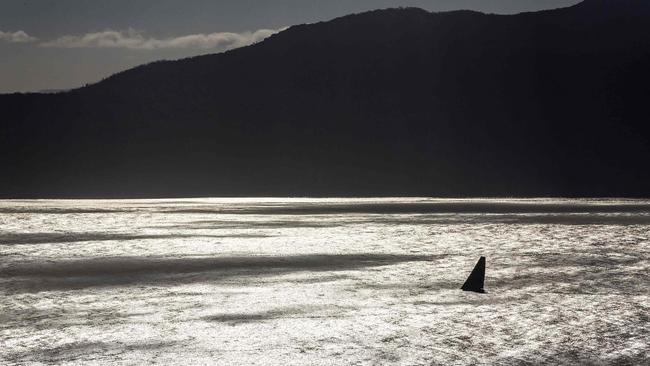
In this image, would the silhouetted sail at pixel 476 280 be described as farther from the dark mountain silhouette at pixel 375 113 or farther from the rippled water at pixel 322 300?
the dark mountain silhouette at pixel 375 113

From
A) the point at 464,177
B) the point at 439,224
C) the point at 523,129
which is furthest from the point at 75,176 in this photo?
the point at 439,224

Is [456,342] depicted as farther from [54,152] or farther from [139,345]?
[54,152]

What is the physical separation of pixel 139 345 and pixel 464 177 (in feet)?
383

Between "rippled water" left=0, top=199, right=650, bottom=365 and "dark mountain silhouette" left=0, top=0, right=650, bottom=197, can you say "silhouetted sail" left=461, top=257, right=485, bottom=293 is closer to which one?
"rippled water" left=0, top=199, right=650, bottom=365

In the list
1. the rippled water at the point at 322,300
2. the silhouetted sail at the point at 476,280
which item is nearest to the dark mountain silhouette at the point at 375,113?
the rippled water at the point at 322,300

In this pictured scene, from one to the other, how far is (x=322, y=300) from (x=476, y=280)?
2826mm

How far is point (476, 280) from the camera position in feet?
48.4

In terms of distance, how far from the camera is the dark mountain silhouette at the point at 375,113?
12669cm

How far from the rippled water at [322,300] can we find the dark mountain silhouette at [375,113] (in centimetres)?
9171

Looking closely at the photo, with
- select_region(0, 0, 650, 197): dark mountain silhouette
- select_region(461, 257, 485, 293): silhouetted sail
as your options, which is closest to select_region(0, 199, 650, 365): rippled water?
select_region(461, 257, 485, 293): silhouetted sail

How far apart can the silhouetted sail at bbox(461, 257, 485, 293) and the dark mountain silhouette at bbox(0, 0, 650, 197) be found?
100 meters

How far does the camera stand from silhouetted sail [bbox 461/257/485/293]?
48.0 feet

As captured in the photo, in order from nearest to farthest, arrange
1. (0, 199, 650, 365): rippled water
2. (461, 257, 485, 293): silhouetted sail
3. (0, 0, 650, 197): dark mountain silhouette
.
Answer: (0, 199, 650, 365): rippled water → (461, 257, 485, 293): silhouetted sail → (0, 0, 650, 197): dark mountain silhouette

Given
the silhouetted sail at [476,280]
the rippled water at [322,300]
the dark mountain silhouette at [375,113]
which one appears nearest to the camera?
the rippled water at [322,300]
